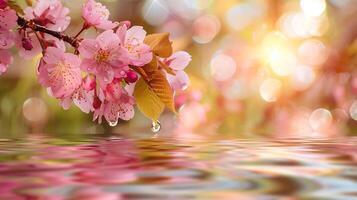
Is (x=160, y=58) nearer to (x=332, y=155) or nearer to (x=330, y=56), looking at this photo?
(x=332, y=155)

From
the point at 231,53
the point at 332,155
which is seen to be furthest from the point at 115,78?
the point at 231,53

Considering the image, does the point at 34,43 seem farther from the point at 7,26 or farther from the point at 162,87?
the point at 162,87

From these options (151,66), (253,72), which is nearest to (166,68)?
(151,66)

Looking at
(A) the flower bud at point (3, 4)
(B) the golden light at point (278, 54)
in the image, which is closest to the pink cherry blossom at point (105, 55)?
(A) the flower bud at point (3, 4)

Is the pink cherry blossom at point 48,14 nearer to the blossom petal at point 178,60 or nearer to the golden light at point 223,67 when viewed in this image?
the blossom petal at point 178,60

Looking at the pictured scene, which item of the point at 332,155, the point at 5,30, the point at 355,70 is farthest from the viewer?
the point at 355,70
